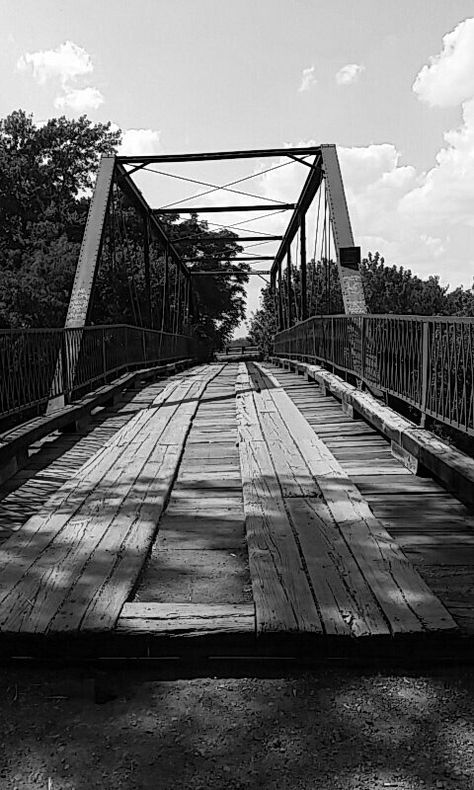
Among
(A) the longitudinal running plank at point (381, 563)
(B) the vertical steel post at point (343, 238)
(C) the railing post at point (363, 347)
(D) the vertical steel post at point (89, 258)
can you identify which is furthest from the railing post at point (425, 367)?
(B) the vertical steel post at point (343, 238)

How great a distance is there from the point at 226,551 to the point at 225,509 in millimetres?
629

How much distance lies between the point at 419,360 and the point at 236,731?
3.58m

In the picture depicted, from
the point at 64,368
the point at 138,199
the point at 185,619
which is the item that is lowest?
the point at 185,619

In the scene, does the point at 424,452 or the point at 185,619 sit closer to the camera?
the point at 185,619

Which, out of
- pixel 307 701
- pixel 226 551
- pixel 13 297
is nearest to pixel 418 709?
pixel 307 701

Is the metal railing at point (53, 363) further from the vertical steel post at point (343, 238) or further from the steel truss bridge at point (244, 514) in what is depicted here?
the vertical steel post at point (343, 238)

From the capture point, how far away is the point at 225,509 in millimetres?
3535

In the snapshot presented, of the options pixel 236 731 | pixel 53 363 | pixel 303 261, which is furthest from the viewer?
pixel 303 261

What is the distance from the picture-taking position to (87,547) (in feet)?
9.22

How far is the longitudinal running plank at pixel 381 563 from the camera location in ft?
6.86

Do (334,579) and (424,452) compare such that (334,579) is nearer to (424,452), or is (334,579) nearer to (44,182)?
(424,452)

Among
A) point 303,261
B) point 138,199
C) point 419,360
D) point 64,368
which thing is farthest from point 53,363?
point 303,261

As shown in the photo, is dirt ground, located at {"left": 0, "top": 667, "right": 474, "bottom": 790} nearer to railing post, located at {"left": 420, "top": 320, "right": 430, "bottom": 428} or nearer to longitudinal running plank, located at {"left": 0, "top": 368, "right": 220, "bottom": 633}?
longitudinal running plank, located at {"left": 0, "top": 368, "right": 220, "bottom": 633}

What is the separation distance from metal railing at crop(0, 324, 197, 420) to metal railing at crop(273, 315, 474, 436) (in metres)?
2.86
